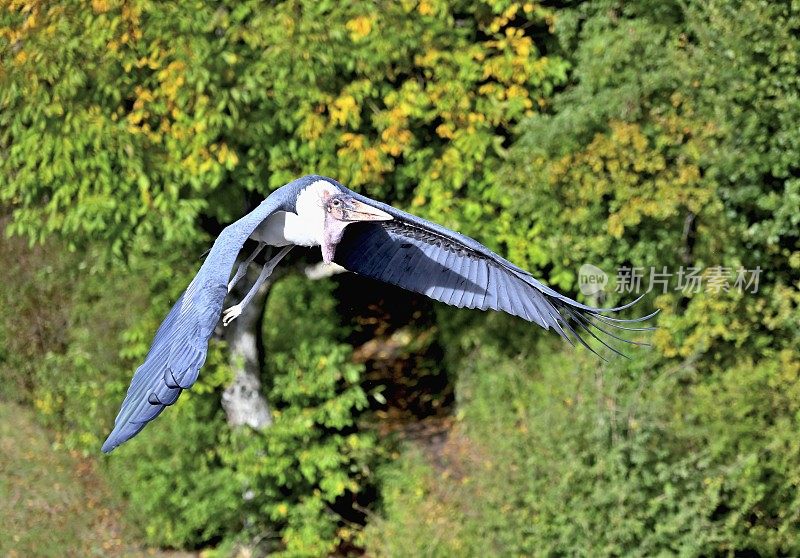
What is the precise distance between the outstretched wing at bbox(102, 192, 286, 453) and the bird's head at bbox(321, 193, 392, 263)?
0.30 m

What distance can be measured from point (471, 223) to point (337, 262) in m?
3.20

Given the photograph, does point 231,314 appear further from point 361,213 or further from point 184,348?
point 361,213

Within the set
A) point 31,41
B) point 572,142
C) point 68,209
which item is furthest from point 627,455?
point 31,41

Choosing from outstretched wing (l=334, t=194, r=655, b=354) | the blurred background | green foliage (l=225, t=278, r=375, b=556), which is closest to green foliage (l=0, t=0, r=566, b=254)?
the blurred background

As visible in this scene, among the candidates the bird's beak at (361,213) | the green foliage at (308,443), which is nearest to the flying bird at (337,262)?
the bird's beak at (361,213)

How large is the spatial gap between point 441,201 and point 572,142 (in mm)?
905

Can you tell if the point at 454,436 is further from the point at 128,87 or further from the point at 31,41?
the point at 31,41

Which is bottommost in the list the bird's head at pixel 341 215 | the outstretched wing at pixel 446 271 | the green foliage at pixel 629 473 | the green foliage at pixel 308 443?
→ the green foliage at pixel 308 443

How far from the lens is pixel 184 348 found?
3844 mm

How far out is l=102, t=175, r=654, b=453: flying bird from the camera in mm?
3822

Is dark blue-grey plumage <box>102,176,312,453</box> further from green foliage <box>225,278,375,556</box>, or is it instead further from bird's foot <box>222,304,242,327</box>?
green foliage <box>225,278,375,556</box>

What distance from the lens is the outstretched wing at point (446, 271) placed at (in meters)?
5.04

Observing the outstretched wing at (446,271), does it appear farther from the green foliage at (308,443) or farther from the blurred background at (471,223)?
the green foliage at (308,443)

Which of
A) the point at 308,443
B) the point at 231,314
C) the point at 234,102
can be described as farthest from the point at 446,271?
the point at 308,443
